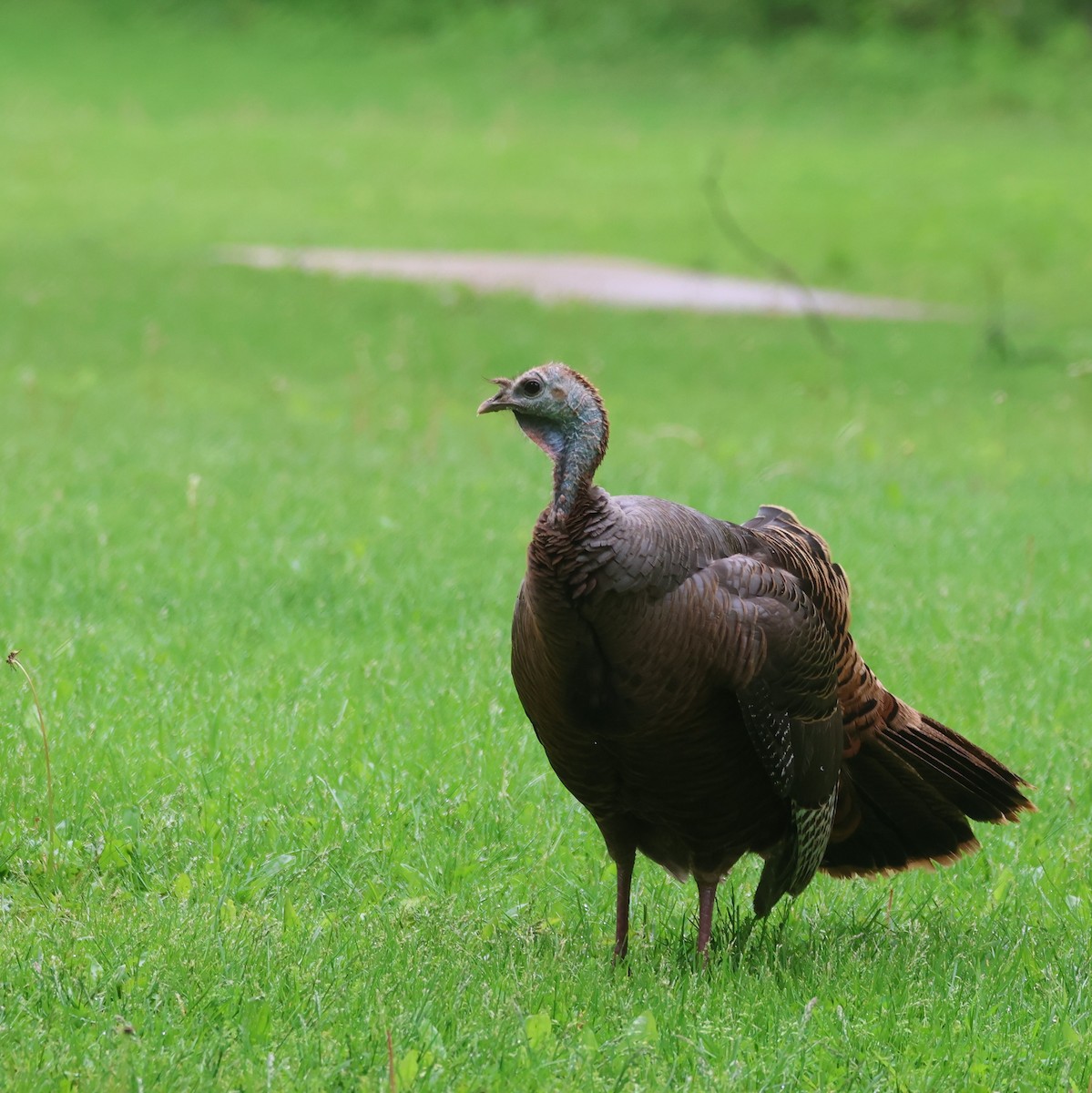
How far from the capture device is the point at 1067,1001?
3.94 meters

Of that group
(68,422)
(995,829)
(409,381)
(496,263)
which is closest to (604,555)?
(995,829)

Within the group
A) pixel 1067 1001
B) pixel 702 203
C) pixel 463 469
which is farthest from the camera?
pixel 702 203

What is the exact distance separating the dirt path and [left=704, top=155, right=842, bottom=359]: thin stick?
0.16 m

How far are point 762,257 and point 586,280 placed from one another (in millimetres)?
2165

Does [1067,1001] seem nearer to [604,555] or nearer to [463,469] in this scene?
[604,555]

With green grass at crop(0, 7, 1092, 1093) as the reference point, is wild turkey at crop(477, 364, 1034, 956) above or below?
above

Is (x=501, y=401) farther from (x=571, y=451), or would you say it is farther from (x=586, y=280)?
(x=586, y=280)

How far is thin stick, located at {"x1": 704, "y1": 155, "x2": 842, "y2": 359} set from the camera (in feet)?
49.1

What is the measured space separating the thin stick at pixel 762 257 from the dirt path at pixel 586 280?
0.16 meters

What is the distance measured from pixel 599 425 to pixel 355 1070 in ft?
4.91

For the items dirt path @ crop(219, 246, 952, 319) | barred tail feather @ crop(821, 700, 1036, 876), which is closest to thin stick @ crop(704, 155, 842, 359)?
dirt path @ crop(219, 246, 952, 319)

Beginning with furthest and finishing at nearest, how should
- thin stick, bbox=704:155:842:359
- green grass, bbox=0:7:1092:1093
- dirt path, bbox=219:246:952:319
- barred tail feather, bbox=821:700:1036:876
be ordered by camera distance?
dirt path, bbox=219:246:952:319 < thin stick, bbox=704:155:842:359 < barred tail feather, bbox=821:700:1036:876 < green grass, bbox=0:7:1092:1093

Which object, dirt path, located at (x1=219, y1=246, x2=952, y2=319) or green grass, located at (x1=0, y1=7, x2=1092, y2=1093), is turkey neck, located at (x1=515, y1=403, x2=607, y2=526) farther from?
dirt path, located at (x1=219, y1=246, x2=952, y2=319)

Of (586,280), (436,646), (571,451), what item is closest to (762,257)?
(586,280)
